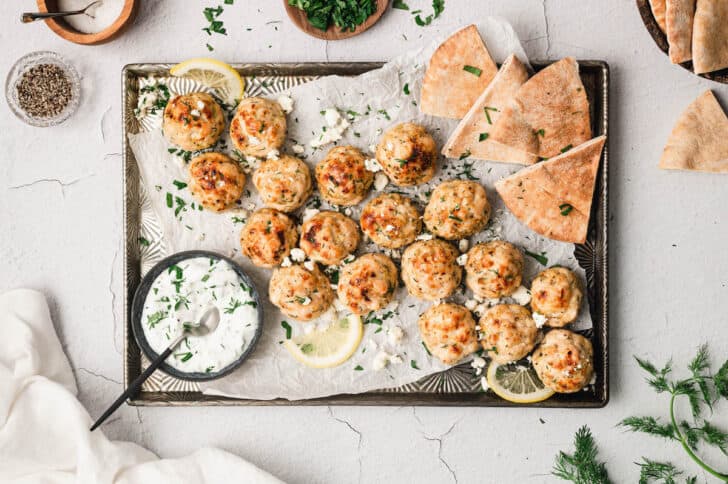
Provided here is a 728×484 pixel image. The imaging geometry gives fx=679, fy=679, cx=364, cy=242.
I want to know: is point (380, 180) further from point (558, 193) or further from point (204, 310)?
point (204, 310)

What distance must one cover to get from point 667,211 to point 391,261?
4.89ft

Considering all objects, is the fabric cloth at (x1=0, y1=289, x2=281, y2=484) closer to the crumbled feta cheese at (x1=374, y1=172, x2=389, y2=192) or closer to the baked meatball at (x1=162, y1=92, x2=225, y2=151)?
the baked meatball at (x1=162, y1=92, x2=225, y2=151)

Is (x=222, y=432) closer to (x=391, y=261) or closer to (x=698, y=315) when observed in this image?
(x=391, y=261)

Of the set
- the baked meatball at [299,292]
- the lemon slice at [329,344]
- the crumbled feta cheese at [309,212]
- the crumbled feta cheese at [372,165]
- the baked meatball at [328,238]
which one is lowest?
the lemon slice at [329,344]

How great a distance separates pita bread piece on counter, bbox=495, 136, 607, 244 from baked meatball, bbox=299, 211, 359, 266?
2.60 feet

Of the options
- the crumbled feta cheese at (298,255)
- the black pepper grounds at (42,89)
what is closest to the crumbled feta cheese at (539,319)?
the crumbled feta cheese at (298,255)

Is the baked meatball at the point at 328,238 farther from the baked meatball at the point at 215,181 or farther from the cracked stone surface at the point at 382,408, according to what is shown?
the cracked stone surface at the point at 382,408

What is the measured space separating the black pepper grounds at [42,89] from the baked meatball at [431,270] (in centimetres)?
204

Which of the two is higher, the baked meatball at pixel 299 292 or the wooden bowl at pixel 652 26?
the wooden bowl at pixel 652 26

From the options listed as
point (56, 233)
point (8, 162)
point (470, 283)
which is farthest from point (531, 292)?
point (8, 162)

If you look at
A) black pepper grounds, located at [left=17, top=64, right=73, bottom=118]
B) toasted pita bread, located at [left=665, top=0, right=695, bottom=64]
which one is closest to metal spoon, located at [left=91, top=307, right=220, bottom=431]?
black pepper grounds, located at [left=17, top=64, right=73, bottom=118]

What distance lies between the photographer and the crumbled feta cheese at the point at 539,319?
3.36 m

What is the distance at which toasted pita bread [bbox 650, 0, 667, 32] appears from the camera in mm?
3262

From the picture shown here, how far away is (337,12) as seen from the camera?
11.4 feet
